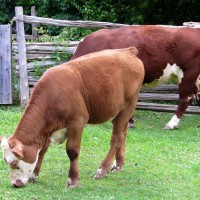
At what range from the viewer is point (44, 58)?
1223 cm

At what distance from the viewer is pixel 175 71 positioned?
10641mm

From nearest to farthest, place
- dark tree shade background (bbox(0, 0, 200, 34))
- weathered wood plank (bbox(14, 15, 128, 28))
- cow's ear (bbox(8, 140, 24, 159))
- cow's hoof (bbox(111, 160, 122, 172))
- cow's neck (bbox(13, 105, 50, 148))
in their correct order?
1. cow's ear (bbox(8, 140, 24, 159))
2. cow's neck (bbox(13, 105, 50, 148))
3. cow's hoof (bbox(111, 160, 122, 172))
4. weathered wood plank (bbox(14, 15, 128, 28))
5. dark tree shade background (bbox(0, 0, 200, 34))

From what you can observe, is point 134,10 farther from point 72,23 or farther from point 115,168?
point 115,168

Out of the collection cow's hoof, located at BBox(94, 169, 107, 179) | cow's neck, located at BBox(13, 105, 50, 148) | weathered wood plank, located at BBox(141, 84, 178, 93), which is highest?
cow's neck, located at BBox(13, 105, 50, 148)

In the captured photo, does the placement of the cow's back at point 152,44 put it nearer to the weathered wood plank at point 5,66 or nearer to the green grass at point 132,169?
the green grass at point 132,169

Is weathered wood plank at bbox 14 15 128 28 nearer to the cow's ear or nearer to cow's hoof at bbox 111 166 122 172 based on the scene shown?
cow's hoof at bbox 111 166 122 172

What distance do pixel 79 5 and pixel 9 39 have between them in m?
6.12

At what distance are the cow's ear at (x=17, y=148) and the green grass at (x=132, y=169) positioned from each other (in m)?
0.43

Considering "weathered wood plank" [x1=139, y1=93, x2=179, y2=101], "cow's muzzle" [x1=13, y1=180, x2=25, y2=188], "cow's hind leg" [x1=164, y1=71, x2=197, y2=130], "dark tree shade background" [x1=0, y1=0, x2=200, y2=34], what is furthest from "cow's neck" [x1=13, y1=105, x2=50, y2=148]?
"dark tree shade background" [x1=0, y1=0, x2=200, y2=34]

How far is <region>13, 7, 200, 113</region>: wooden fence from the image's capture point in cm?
1196

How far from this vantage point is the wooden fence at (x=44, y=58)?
1196 centimetres

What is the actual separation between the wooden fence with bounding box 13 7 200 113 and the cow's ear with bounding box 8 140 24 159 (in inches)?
226

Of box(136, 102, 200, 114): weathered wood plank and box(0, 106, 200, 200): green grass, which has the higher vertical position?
box(0, 106, 200, 200): green grass

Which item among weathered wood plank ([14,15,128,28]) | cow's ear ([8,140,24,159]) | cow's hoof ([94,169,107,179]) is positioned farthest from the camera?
weathered wood plank ([14,15,128,28])
